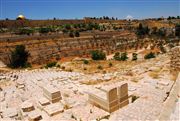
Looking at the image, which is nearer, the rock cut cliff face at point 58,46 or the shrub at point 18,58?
the shrub at point 18,58

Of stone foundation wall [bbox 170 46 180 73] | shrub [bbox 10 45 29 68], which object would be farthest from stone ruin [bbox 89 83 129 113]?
shrub [bbox 10 45 29 68]

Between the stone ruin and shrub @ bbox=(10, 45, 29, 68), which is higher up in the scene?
the stone ruin

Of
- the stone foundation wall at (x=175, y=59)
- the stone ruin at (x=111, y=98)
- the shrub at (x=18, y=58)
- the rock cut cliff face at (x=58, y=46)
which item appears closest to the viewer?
the stone ruin at (x=111, y=98)

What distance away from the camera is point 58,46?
136ft

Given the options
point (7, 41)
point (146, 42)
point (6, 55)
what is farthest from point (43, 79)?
point (146, 42)

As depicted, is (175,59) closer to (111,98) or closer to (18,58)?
(111,98)

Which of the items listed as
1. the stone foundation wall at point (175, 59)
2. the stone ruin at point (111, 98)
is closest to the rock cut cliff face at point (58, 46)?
the stone foundation wall at point (175, 59)

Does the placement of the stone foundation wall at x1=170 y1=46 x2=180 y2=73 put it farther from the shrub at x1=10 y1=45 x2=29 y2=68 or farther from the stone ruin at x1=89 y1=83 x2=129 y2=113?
the shrub at x1=10 y1=45 x2=29 y2=68

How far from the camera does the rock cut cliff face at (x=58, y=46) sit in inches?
1411

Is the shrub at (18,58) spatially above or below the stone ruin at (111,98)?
below

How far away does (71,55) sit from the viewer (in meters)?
40.5

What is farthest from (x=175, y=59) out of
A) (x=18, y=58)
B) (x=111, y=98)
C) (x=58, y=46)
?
(x=58, y=46)

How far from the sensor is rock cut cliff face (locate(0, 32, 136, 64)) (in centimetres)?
3584

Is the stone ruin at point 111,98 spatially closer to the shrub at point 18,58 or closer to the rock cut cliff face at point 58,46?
the shrub at point 18,58
